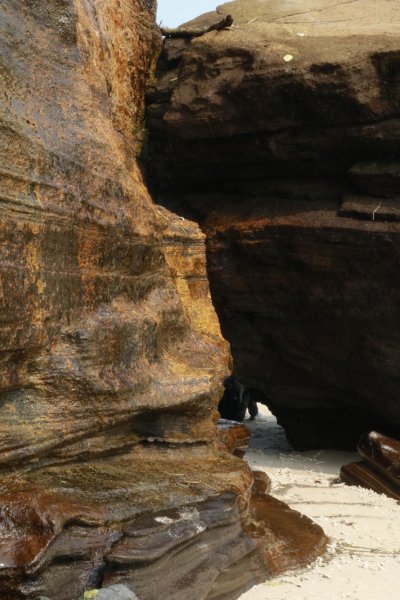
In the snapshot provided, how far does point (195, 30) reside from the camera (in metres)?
9.08

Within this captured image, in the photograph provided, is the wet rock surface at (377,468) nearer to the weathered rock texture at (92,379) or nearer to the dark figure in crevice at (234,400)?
the weathered rock texture at (92,379)

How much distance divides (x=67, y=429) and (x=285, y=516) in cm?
211

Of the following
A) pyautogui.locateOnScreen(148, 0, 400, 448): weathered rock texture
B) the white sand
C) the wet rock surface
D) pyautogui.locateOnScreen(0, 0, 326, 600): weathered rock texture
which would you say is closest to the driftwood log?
pyautogui.locateOnScreen(148, 0, 400, 448): weathered rock texture

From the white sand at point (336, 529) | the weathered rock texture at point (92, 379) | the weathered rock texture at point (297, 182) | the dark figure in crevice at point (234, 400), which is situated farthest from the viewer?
the dark figure in crevice at point (234, 400)

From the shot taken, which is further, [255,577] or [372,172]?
[372,172]

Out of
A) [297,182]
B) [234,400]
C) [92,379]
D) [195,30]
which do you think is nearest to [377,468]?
[297,182]

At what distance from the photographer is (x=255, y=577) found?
16.2 ft

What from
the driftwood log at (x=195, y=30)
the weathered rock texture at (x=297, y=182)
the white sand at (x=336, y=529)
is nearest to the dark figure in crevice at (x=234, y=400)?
the white sand at (x=336, y=529)

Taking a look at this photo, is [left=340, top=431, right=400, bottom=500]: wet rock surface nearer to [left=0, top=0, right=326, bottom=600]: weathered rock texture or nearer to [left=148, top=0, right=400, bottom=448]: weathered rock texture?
[left=148, top=0, right=400, bottom=448]: weathered rock texture

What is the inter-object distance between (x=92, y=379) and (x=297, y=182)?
4495 millimetres

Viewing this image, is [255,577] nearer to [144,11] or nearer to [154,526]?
[154,526]

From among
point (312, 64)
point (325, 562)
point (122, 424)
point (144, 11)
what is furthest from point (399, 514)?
point (144, 11)

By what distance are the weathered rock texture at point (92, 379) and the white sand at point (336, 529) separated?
0.68 ft

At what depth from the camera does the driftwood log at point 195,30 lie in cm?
889
